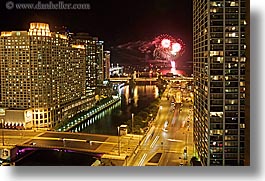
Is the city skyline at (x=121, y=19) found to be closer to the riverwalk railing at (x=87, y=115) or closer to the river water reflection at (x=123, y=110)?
the river water reflection at (x=123, y=110)

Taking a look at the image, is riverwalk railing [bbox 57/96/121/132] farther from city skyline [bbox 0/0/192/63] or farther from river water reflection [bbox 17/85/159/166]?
city skyline [bbox 0/0/192/63]

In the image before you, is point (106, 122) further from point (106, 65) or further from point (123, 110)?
point (106, 65)

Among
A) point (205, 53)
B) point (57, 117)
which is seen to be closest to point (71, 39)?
point (57, 117)

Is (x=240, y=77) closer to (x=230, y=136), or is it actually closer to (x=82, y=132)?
(x=230, y=136)

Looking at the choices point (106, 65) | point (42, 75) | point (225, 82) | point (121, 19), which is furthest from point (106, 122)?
point (225, 82)

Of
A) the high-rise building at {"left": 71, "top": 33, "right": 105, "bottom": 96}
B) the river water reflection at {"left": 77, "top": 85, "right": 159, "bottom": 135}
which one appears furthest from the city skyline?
the river water reflection at {"left": 77, "top": 85, "right": 159, "bottom": 135}
